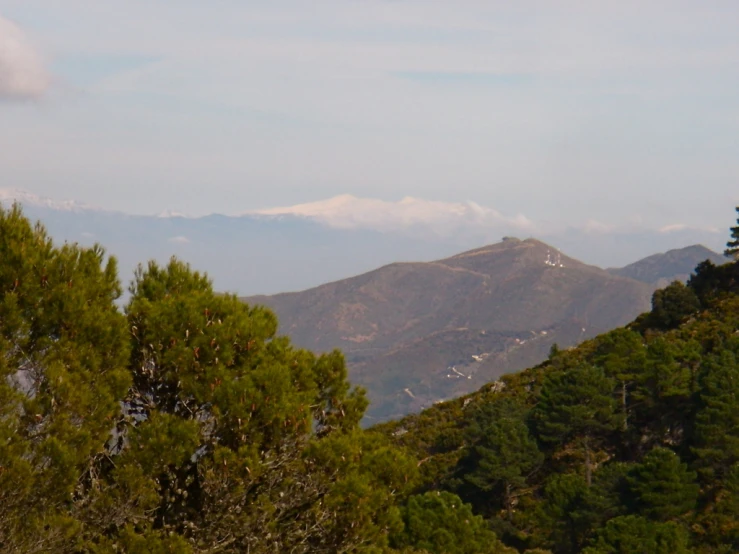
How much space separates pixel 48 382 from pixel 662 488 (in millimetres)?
37785

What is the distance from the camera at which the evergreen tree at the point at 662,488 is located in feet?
145

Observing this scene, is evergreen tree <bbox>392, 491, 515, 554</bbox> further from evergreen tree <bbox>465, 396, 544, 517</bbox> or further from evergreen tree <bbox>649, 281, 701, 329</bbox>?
evergreen tree <bbox>649, 281, 701, 329</bbox>

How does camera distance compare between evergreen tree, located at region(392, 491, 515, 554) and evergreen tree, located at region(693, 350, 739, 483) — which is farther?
evergreen tree, located at region(693, 350, 739, 483)

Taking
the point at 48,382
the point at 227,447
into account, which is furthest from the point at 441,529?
the point at 48,382

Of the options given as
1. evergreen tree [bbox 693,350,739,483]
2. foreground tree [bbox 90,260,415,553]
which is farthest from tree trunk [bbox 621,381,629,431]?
foreground tree [bbox 90,260,415,553]

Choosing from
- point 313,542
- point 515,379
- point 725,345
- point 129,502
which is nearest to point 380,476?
point 313,542

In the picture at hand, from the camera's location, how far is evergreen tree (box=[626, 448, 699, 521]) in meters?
44.1

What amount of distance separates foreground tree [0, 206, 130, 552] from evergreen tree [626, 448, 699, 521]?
35.6m

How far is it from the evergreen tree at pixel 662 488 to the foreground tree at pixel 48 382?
35.6 metres

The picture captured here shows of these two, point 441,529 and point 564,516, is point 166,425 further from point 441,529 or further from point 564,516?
point 564,516

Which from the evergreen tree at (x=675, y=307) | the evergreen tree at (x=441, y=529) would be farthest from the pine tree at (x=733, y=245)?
the evergreen tree at (x=441, y=529)

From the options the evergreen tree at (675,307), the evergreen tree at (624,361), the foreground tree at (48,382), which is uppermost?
the foreground tree at (48,382)

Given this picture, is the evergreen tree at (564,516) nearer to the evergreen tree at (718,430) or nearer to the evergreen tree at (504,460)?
the evergreen tree at (504,460)

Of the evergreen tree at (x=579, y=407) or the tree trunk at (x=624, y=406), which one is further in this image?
the tree trunk at (x=624, y=406)
